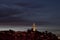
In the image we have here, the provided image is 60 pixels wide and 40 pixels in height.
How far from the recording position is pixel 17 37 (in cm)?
268

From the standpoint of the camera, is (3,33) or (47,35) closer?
(3,33)

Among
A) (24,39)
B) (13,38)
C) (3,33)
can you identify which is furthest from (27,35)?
(3,33)

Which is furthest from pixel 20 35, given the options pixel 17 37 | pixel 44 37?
pixel 44 37

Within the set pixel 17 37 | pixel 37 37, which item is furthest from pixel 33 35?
pixel 17 37

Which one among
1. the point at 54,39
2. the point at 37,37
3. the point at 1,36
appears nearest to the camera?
the point at 1,36

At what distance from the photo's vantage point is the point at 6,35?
263cm

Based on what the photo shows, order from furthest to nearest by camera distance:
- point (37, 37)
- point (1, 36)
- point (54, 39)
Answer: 1. point (54, 39)
2. point (37, 37)
3. point (1, 36)

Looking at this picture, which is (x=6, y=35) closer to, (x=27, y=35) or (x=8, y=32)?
(x=8, y=32)

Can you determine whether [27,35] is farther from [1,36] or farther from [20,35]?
[1,36]

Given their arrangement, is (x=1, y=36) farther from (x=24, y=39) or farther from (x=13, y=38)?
(x=24, y=39)

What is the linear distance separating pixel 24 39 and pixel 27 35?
0.09 meters

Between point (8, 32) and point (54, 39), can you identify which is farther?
point (54, 39)

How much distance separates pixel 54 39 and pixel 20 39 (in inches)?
30.0

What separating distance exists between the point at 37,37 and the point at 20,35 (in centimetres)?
32
